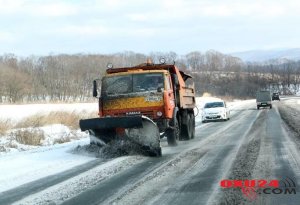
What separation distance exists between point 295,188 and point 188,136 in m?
10.0

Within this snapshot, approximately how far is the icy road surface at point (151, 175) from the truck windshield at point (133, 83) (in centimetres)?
196

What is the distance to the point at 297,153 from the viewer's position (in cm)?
1184

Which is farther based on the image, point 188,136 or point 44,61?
point 44,61

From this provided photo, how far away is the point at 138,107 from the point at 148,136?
1660 millimetres

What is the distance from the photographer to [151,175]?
908cm

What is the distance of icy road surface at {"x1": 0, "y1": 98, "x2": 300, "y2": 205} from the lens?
22.9 feet

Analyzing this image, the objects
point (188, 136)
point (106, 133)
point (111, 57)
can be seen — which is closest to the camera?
point (106, 133)

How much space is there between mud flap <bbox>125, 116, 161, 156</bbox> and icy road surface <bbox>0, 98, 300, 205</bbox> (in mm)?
395

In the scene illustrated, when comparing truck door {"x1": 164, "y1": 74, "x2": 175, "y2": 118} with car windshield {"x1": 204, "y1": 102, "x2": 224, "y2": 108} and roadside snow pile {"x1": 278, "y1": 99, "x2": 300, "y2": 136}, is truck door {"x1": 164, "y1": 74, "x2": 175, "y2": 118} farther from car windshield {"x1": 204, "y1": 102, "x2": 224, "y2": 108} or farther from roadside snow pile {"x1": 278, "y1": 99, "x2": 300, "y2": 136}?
car windshield {"x1": 204, "y1": 102, "x2": 224, "y2": 108}

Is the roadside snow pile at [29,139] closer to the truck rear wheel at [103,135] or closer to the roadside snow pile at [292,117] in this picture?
the truck rear wheel at [103,135]

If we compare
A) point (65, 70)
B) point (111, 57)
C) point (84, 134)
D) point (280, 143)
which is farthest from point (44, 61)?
point (280, 143)

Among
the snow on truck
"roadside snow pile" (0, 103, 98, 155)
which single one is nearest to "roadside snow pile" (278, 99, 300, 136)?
the snow on truck

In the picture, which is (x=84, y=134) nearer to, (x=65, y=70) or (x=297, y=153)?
(x=297, y=153)

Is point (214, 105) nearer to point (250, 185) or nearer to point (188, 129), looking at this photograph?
point (188, 129)
